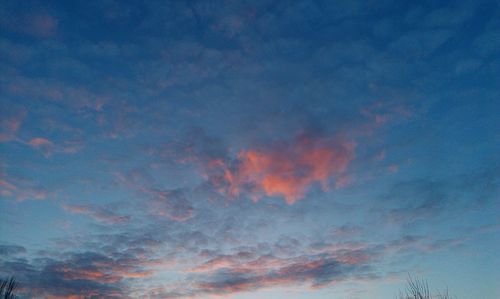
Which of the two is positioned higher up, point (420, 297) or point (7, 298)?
point (420, 297)

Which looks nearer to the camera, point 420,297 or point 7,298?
point 420,297

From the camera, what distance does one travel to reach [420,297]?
40.5m

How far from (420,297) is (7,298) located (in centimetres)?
4731

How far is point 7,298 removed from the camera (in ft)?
149
